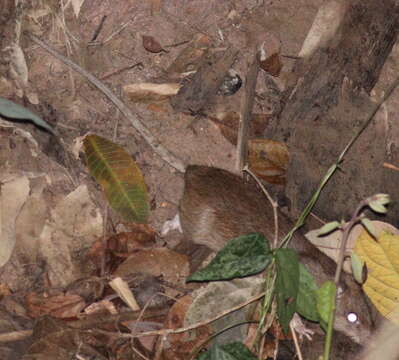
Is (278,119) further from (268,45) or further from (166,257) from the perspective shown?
(166,257)

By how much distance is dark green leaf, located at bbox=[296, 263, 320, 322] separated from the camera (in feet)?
10.3

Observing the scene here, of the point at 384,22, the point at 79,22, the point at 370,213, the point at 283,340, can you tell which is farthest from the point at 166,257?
the point at 384,22

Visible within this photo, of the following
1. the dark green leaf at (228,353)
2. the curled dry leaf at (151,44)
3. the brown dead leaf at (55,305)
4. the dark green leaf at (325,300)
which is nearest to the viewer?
the dark green leaf at (325,300)

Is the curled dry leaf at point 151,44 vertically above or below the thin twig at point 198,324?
above

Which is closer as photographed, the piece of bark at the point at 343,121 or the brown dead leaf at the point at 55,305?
the brown dead leaf at the point at 55,305

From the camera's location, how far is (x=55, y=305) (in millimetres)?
3494

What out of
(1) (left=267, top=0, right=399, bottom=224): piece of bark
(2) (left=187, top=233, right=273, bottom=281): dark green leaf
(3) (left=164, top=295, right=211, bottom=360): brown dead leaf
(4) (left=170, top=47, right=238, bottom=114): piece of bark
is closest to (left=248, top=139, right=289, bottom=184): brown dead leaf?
(1) (left=267, top=0, right=399, bottom=224): piece of bark

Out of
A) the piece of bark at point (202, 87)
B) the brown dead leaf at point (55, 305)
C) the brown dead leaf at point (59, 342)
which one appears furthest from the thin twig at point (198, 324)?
the piece of bark at point (202, 87)

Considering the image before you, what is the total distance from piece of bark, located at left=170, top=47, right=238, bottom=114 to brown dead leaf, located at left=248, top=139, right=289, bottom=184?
0.34m

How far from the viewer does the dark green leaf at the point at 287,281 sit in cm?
307

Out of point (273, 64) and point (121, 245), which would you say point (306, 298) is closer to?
point (121, 245)

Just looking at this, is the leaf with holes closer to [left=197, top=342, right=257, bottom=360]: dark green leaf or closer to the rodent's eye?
[left=197, top=342, right=257, bottom=360]: dark green leaf

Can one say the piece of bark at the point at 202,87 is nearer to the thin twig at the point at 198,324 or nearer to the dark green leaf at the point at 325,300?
the thin twig at the point at 198,324

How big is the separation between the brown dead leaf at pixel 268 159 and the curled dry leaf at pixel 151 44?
2.29 ft
